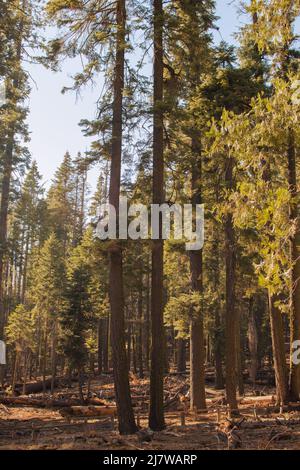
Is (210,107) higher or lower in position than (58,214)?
lower

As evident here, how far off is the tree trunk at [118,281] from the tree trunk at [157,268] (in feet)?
3.51

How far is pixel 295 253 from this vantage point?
15.4 m

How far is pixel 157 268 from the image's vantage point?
521 inches

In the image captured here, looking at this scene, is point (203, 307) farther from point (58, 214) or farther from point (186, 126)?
point (58, 214)

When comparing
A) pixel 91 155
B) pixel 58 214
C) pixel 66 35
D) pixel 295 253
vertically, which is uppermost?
pixel 58 214

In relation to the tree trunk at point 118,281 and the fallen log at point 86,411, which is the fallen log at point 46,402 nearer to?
the fallen log at point 86,411

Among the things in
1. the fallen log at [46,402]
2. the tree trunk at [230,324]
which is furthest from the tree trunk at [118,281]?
the fallen log at [46,402]

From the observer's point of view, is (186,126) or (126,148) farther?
(186,126)

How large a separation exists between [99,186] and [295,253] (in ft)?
125

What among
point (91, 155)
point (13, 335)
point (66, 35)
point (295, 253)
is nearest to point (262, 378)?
point (13, 335)

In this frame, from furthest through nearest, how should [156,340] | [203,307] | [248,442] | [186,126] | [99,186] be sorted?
1. [99,186]
2. [203,307]
3. [186,126]
4. [156,340]
5. [248,442]

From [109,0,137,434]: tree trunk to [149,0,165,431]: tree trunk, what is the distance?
1071mm

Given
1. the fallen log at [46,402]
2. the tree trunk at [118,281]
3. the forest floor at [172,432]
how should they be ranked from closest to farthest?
the forest floor at [172,432]
the tree trunk at [118,281]
the fallen log at [46,402]

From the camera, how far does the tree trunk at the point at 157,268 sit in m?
12.5
